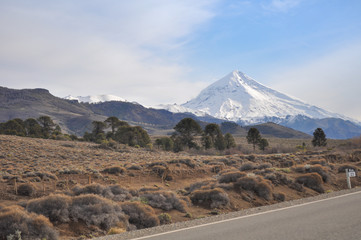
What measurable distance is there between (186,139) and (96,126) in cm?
2779

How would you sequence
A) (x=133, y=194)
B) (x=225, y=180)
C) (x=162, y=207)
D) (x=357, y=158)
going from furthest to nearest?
(x=357, y=158)
(x=225, y=180)
(x=133, y=194)
(x=162, y=207)

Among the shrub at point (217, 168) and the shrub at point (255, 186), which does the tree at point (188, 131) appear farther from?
the shrub at point (255, 186)

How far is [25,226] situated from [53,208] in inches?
54.9

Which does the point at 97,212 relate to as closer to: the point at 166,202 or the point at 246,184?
the point at 166,202

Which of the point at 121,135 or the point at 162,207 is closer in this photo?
the point at 162,207

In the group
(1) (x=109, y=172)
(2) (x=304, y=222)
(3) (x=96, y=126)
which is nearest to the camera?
(2) (x=304, y=222)

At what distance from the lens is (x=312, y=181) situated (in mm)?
15195

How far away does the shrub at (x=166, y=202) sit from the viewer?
1087 cm

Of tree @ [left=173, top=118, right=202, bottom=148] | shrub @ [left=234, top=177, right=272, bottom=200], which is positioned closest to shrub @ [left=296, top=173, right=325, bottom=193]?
shrub @ [left=234, top=177, right=272, bottom=200]

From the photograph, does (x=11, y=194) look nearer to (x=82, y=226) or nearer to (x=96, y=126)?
(x=82, y=226)

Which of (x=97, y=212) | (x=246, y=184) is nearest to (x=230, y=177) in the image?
(x=246, y=184)

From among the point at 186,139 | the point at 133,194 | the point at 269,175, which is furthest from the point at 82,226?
the point at 186,139

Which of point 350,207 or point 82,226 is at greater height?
point 350,207

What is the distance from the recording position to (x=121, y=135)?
2835 inches
